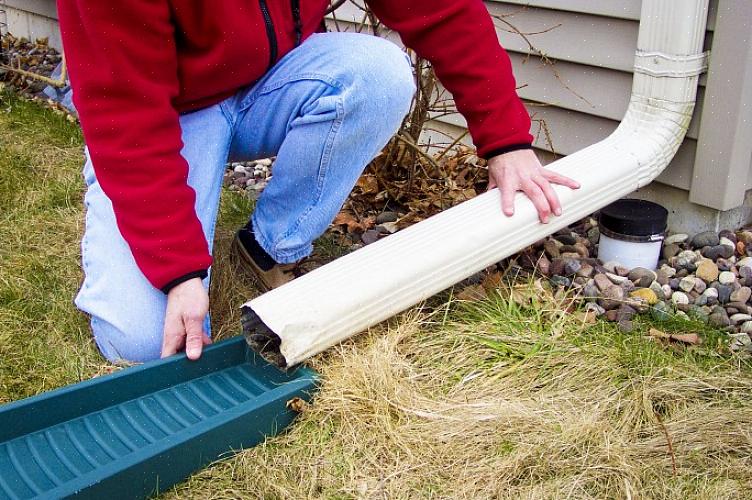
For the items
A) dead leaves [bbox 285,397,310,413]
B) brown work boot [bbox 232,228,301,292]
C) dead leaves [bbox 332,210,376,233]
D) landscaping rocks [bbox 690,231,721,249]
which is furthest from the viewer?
dead leaves [bbox 332,210,376,233]

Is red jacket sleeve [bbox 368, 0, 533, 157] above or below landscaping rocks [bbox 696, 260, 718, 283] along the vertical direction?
above

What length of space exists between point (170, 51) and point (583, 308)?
1222 mm

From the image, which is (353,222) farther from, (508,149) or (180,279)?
(180,279)

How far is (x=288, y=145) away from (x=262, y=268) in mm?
411

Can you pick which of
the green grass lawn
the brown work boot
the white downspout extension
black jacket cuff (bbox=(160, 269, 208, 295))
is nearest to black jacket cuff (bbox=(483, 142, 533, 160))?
the white downspout extension

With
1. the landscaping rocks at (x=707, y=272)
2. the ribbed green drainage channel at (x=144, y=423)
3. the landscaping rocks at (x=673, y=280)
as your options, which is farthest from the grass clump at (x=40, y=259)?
the landscaping rocks at (x=707, y=272)

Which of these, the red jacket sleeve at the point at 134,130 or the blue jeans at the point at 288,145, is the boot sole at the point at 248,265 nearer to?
the blue jeans at the point at 288,145

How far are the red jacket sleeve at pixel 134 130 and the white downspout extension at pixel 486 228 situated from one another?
22 centimetres

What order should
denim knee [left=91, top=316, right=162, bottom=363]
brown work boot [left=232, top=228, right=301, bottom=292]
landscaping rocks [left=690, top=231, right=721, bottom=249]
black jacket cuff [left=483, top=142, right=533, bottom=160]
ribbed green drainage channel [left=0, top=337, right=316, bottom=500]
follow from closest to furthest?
ribbed green drainage channel [left=0, top=337, right=316, bottom=500], denim knee [left=91, top=316, right=162, bottom=363], black jacket cuff [left=483, top=142, right=533, bottom=160], brown work boot [left=232, top=228, right=301, bottom=292], landscaping rocks [left=690, top=231, right=721, bottom=249]

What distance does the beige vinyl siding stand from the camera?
8.16 ft

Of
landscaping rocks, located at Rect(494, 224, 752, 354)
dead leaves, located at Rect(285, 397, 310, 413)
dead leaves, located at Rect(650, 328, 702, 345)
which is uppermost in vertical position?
dead leaves, located at Rect(285, 397, 310, 413)

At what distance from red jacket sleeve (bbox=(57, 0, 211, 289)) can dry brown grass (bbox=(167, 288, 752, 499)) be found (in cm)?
42

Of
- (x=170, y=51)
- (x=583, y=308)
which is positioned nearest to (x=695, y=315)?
(x=583, y=308)

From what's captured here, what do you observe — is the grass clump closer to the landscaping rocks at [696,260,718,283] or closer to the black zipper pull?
the black zipper pull
